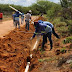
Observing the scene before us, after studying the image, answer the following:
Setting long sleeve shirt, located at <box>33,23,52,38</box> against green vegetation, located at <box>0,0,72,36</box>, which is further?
green vegetation, located at <box>0,0,72,36</box>

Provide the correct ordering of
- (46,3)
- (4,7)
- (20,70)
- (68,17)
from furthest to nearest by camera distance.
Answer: (46,3), (4,7), (68,17), (20,70)

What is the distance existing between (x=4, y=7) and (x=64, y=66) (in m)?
40.1

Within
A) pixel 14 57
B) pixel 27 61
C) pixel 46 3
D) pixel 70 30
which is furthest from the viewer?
pixel 46 3

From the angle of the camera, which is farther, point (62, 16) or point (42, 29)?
point (62, 16)

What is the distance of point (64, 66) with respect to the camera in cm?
578

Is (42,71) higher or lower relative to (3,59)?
lower

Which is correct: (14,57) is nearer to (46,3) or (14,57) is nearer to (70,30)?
(70,30)

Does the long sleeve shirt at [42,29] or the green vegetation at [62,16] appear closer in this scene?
the long sleeve shirt at [42,29]

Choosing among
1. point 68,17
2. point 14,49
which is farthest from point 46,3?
point 14,49

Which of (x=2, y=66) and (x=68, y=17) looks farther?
(x=68, y=17)

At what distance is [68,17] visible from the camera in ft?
44.4

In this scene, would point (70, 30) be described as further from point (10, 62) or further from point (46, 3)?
point (46, 3)

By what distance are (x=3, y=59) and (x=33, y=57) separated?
1699mm

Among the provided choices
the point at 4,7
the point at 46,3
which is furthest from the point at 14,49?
the point at 46,3
